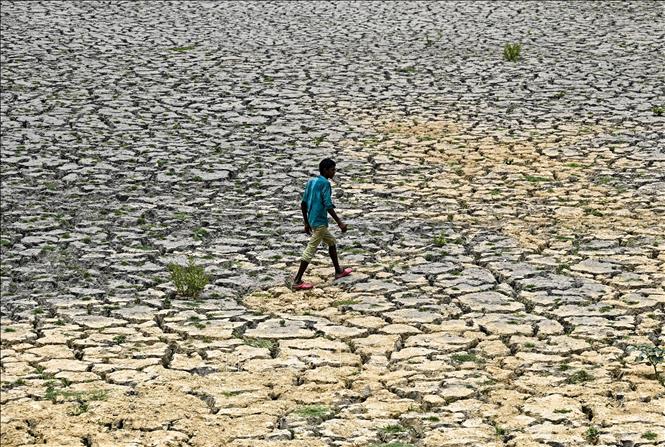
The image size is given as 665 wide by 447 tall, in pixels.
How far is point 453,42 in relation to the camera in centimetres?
1956

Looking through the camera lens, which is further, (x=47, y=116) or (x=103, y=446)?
(x=47, y=116)

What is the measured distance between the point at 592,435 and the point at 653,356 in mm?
973

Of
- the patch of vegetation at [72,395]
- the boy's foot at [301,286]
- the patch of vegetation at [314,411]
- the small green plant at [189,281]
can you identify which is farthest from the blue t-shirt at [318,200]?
the patch of vegetation at [72,395]

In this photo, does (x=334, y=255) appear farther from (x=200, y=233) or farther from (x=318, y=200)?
(x=200, y=233)

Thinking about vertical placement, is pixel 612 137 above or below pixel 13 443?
above

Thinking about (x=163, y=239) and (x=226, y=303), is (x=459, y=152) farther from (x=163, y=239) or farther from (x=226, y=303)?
(x=226, y=303)

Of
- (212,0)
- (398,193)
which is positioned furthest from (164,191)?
(212,0)

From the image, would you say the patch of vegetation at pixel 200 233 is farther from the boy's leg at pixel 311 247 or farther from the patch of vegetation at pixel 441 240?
the patch of vegetation at pixel 441 240

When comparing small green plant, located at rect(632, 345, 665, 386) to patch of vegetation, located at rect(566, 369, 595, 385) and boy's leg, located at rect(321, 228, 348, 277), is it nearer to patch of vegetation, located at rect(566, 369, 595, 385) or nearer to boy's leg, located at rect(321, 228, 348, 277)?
patch of vegetation, located at rect(566, 369, 595, 385)

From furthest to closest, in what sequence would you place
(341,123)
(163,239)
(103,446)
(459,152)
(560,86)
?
(560,86), (341,123), (459,152), (163,239), (103,446)

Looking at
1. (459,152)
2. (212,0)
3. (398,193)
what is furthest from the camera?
(212,0)

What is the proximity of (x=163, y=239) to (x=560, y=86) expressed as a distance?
287 inches

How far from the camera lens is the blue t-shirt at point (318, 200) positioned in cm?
933

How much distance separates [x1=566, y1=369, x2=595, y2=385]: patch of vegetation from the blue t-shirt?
7.82 ft
